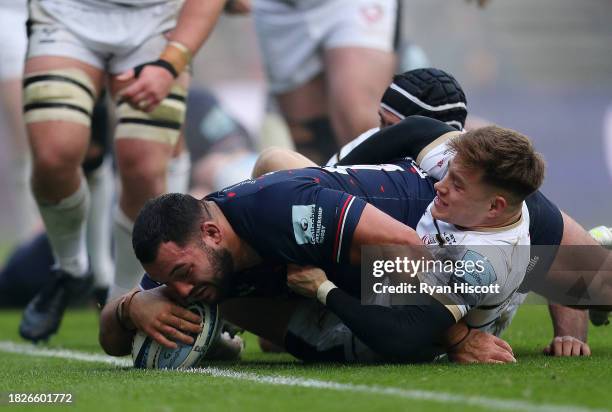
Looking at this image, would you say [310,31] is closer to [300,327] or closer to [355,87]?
[355,87]

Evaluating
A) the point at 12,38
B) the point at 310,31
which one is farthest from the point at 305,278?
the point at 12,38

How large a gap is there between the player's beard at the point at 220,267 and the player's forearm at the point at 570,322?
4.76 ft

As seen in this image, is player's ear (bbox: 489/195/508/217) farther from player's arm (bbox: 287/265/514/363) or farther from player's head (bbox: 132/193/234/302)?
player's head (bbox: 132/193/234/302)

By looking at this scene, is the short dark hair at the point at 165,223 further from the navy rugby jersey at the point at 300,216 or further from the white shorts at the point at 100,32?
the white shorts at the point at 100,32

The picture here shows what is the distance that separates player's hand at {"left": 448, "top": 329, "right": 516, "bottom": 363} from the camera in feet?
14.8

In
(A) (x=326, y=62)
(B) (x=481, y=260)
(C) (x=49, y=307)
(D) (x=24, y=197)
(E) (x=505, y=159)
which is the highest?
(E) (x=505, y=159)

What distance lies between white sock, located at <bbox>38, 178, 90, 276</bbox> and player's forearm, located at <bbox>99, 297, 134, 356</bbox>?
1.53 meters

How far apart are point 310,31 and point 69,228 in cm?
229

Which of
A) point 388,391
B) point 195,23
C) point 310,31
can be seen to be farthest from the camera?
point 310,31

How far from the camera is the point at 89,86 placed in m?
6.06

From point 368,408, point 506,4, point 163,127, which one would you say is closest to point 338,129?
point 163,127

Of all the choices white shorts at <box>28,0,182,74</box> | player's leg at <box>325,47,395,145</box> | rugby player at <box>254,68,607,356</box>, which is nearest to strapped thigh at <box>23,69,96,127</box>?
white shorts at <box>28,0,182,74</box>

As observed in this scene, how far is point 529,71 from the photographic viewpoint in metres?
14.8

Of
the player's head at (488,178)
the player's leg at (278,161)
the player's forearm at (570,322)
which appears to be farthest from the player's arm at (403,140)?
the player's forearm at (570,322)
